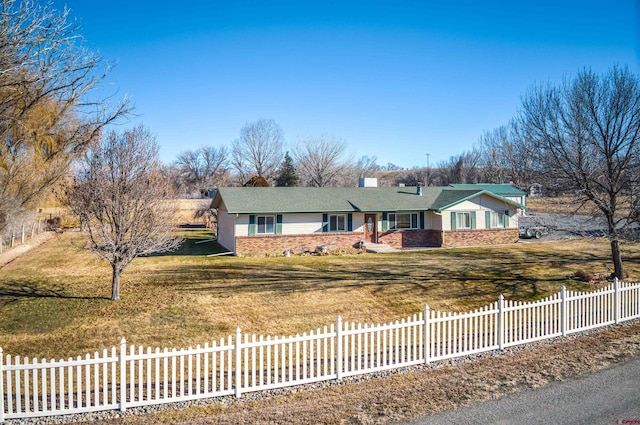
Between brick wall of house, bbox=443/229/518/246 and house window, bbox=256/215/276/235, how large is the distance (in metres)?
12.4

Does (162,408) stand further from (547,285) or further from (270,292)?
(547,285)

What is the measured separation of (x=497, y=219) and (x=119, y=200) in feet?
88.2

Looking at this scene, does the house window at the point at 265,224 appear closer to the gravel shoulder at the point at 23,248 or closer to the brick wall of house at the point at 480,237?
the brick wall of house at the point at 480,237

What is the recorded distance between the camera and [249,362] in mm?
10336

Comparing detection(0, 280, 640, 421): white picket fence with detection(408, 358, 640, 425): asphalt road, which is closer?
detection(408, 358, 640, 425): asphalt road

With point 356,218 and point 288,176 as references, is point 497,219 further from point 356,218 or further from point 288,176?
point 288,176

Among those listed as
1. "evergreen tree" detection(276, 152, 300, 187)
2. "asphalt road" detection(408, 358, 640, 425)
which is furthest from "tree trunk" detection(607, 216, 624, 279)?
"evergreen tree" detection(276, 152, 300, 187)

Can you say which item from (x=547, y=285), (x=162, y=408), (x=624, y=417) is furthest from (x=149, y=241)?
(x=547, y=285)

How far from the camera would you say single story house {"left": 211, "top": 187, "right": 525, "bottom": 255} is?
89.0 ft

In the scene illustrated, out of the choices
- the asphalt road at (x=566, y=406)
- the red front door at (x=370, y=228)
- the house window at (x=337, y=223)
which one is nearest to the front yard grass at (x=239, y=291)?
the house window at (x=337, y=223)

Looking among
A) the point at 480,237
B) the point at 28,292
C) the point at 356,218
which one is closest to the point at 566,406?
the point at 28,292

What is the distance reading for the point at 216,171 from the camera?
9175cm

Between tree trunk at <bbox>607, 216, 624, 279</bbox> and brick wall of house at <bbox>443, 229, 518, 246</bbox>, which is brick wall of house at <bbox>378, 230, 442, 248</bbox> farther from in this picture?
tree trunk at <bbox>607, 216, 624, 279</bbox>

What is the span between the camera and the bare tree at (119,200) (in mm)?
14891
